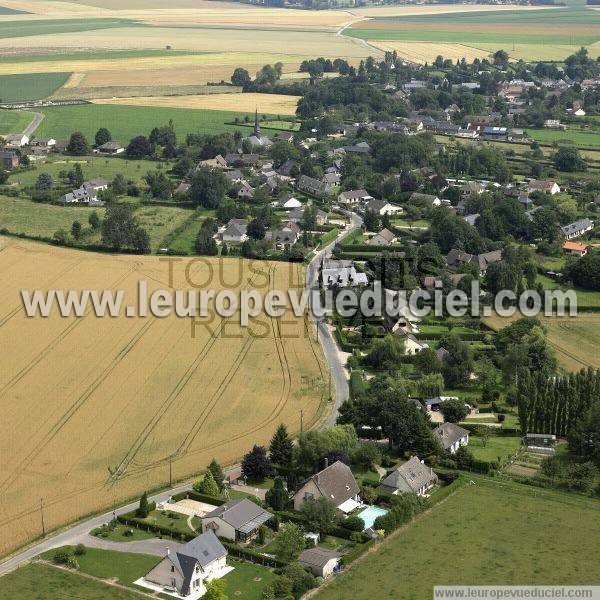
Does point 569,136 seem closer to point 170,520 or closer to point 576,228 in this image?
point 576,228

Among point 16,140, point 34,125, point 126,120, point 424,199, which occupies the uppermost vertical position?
point 126,120

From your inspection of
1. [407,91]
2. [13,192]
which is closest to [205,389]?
[13,192]

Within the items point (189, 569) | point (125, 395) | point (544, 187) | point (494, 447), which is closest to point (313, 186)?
point (544, 187)

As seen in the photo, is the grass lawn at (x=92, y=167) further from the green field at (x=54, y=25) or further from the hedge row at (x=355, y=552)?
the green field at (x=54, y=25)

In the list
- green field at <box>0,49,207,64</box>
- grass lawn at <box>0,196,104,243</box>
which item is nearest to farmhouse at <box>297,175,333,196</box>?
grass lawn at <box>0,196,104,243</box>

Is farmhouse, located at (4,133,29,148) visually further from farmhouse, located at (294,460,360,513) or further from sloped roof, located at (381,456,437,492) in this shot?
sloped roof, located at (381,456,437,492)

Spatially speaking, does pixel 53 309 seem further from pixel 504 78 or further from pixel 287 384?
pixel 504 78

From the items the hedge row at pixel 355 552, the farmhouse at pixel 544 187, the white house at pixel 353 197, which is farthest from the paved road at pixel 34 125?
the hedge row at pixel 355 552
